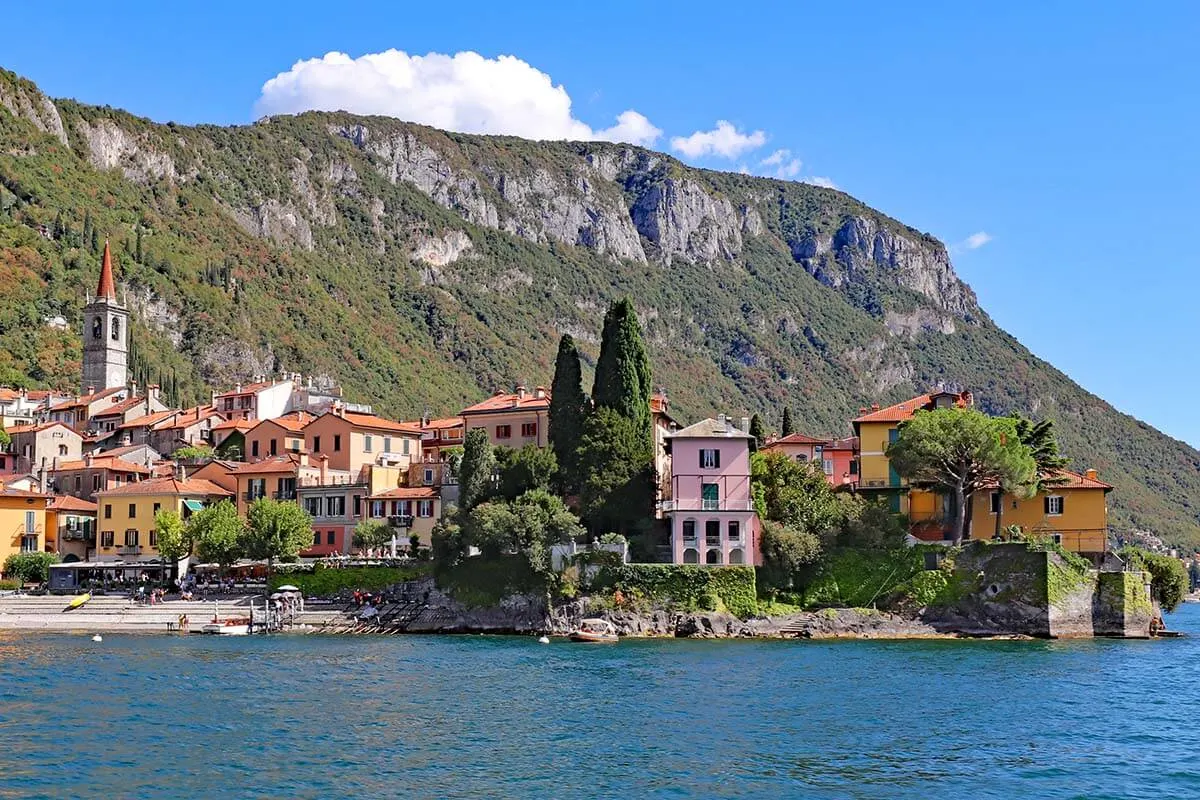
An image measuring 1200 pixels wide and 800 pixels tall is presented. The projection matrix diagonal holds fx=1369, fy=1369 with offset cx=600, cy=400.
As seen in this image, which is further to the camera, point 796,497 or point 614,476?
point 614,476

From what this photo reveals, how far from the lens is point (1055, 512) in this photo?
7350cm

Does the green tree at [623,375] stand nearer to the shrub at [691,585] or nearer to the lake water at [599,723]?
the shrub at [691,585]

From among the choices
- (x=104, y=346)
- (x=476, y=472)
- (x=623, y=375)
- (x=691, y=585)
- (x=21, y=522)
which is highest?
(x=104, y=346)

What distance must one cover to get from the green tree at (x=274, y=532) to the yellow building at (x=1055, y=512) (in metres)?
38.7

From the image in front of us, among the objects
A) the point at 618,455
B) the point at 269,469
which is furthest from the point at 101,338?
the point at 618,455

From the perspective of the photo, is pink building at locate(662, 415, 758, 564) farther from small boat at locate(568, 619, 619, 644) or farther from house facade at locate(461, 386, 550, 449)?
house facade at locate(461, 386, 550, 449)

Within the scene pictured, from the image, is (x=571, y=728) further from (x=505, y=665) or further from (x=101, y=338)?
(x=101, y=338)

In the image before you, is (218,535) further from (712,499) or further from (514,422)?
(712,499)

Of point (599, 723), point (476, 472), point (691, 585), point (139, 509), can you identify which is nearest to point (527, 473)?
point (476, 472)

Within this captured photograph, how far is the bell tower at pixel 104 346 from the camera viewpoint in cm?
15462

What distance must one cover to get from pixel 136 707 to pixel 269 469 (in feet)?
168

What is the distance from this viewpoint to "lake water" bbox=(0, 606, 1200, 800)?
104 feet

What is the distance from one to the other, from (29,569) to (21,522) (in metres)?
4.66

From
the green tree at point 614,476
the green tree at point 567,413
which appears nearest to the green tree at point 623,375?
the green tree at point 614,476
